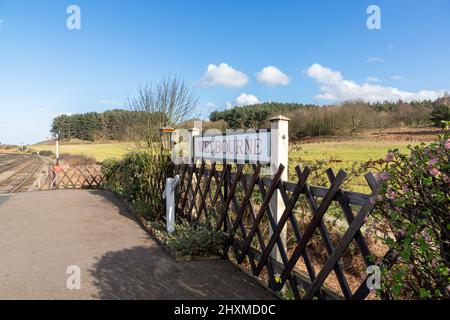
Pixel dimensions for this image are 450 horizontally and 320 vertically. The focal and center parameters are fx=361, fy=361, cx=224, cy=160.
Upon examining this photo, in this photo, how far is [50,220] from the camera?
9.01 m

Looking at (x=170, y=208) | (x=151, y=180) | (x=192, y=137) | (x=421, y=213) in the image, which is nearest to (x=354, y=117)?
(x=151, y=180)

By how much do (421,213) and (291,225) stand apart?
2638 millimetres

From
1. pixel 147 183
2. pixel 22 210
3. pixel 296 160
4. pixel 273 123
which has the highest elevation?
pixel 273 123

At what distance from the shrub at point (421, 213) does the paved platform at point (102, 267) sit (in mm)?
2129

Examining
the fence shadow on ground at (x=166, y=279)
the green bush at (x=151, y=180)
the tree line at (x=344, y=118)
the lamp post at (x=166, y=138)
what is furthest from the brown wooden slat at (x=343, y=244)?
the tree line at (x=344, y=118)

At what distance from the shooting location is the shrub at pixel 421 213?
84.8 inches

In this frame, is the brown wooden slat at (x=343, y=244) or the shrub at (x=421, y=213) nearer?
the shrub at (x=421, y=213)

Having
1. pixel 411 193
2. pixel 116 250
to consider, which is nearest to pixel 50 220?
pixel 116 250

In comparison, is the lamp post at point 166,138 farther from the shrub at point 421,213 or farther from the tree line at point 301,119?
the shrub at point 421,213

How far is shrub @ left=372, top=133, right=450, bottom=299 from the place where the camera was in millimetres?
2154

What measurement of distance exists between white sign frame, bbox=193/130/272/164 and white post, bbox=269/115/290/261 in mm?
95

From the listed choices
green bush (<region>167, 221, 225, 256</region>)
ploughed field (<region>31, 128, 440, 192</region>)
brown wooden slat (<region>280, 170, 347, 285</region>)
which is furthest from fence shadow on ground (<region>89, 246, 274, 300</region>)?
ploughed field (<region>31, 128, 440, 192</region>)
